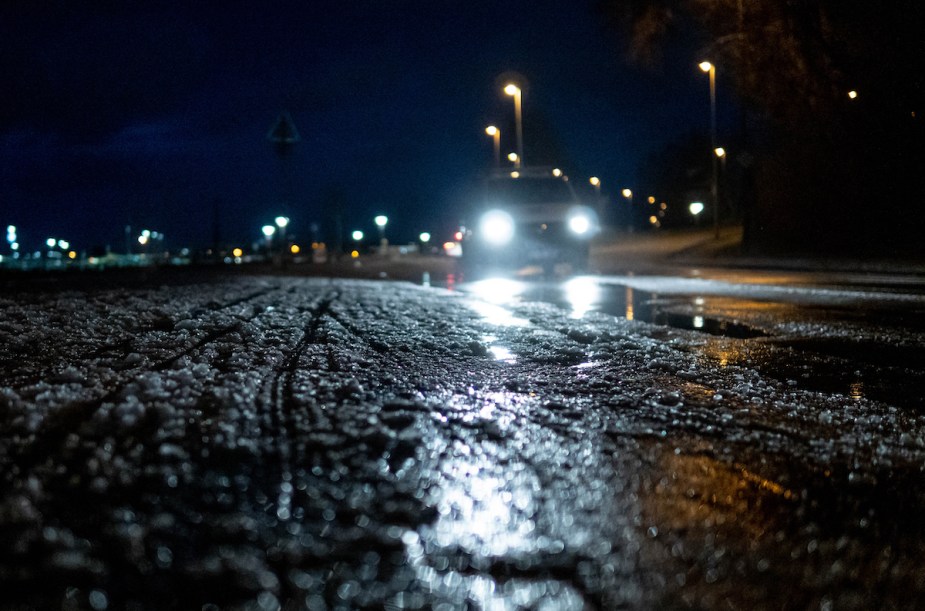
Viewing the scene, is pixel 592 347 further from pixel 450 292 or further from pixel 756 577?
pixel 450 292

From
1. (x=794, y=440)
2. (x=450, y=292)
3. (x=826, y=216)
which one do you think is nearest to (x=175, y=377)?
(x=794, y=440)

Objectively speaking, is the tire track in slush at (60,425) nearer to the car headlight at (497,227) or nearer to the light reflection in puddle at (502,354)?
the light reflection in puddle at (502,354)

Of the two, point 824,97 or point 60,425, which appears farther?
point 824,97

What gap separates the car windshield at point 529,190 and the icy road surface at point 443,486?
14.6 m

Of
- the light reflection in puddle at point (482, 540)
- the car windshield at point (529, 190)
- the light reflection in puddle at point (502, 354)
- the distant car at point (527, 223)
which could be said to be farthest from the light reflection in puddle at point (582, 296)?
the light reflection in puddle at point (482, 540)

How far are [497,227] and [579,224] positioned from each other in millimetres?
2016

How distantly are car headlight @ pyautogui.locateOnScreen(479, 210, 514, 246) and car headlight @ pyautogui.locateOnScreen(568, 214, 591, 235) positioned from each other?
4.74 ft

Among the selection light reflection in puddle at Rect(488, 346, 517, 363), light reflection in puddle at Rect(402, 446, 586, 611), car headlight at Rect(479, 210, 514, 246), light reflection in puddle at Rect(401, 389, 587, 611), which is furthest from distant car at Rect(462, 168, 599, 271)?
light reflection in puddle at Rect(402, 446, 586, 611)

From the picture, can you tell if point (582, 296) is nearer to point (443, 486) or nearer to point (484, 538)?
point (443, 486)

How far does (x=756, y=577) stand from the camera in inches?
86.4

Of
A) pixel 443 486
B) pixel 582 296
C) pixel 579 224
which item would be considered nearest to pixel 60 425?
pixel 443 486

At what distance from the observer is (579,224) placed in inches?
764

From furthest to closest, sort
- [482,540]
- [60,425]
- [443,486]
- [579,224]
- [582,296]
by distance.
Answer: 1. [579,224]
2. [582,296]
3. [60,425]
4. [443,486]
5. [482,540]

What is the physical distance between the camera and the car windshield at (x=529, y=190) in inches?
772
